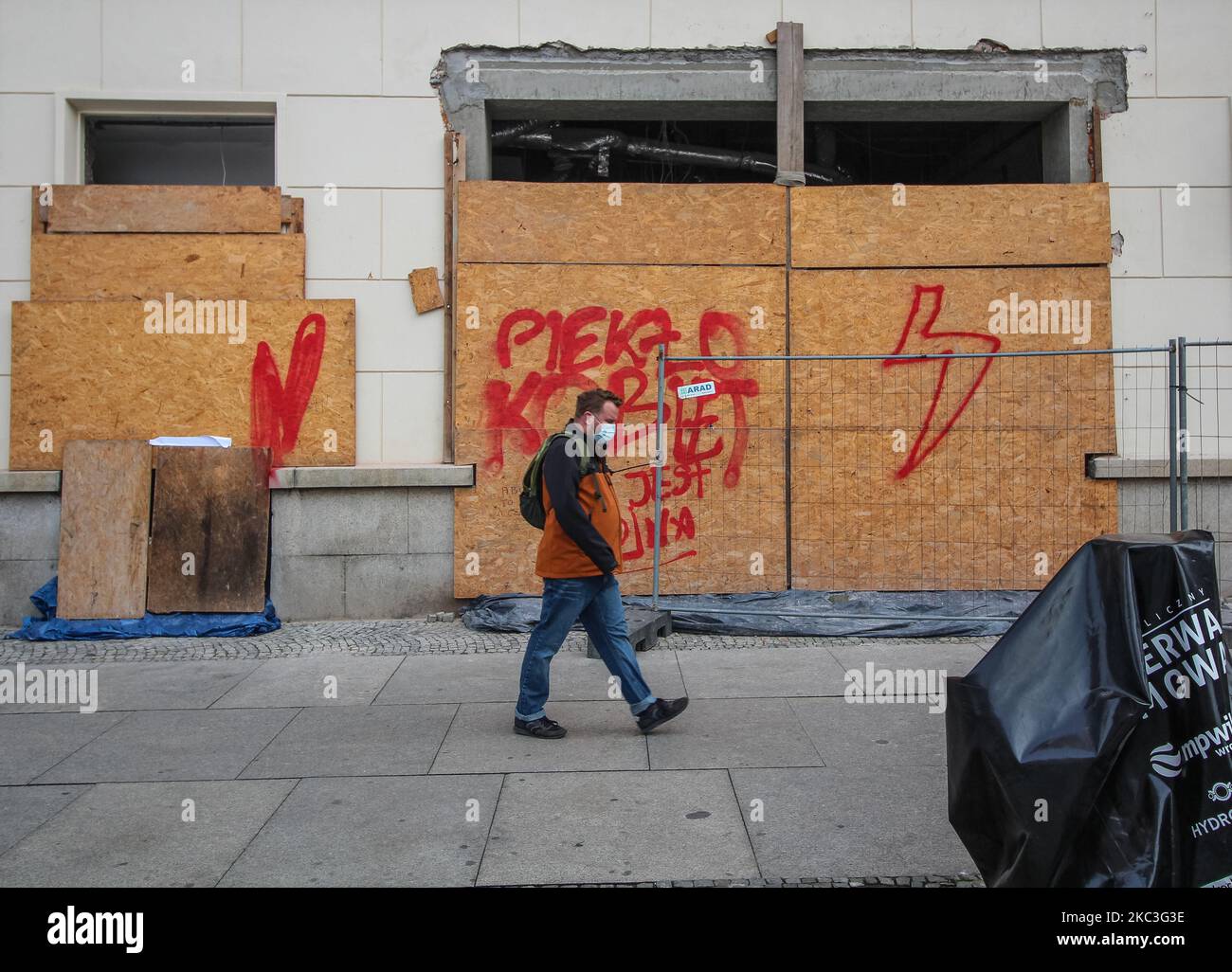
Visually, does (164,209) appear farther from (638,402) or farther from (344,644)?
(638,402)

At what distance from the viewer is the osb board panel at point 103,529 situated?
836 centimetres

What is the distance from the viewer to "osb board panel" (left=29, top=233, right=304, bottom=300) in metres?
8.70

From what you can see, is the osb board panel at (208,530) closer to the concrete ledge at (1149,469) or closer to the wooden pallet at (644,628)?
the wooden pallet at (644,628)

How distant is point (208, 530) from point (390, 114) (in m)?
3.80

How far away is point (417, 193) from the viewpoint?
8891 mm

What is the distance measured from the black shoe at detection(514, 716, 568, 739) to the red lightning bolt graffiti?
14.4 ft

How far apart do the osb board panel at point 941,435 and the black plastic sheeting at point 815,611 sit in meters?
0.21

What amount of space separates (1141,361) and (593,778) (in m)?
6.44

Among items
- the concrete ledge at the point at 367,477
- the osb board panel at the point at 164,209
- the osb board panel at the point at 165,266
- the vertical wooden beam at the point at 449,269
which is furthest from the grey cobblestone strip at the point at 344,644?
the osb board panel at the point at 164,209

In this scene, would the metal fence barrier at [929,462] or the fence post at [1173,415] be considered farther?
the metal fence barrier at [929,462]

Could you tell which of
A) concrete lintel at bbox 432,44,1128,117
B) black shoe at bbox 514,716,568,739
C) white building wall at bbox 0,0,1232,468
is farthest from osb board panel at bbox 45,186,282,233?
black shoe at bbox 514,716,568,739

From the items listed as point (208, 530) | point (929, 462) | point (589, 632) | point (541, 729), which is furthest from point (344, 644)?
point (929, 462)

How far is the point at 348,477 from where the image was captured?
28.2 ft
